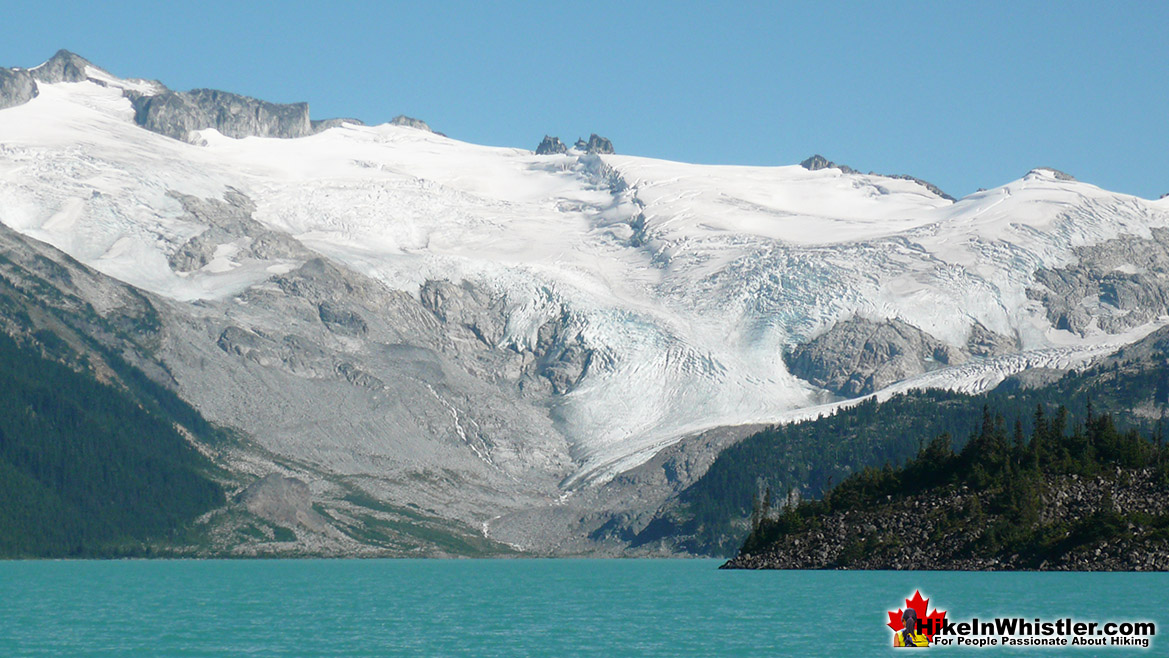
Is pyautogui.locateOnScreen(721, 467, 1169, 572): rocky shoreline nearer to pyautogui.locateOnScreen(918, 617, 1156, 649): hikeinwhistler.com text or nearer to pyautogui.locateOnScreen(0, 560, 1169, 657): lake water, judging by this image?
→ pyautogui.locateOnScreen(0, 560, 1169, 657): lake water

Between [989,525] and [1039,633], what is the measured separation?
6628 centimetres

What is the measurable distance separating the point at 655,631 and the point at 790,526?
3130 inches

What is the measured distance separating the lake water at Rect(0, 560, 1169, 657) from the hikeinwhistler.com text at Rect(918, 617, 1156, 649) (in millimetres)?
2457

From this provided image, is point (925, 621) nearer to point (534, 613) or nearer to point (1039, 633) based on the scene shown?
point (1039, 633)

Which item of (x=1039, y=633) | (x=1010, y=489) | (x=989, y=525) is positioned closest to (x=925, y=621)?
(x=1039, y=633)

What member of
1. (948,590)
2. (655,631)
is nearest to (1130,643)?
(655,631)

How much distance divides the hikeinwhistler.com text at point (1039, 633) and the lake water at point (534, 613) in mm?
2457

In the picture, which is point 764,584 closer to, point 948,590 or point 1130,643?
point 948,590

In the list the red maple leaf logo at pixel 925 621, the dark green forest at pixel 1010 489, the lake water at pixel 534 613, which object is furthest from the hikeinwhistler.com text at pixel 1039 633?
the dark green forest at pixel 1010 489

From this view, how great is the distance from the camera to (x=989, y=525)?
162m

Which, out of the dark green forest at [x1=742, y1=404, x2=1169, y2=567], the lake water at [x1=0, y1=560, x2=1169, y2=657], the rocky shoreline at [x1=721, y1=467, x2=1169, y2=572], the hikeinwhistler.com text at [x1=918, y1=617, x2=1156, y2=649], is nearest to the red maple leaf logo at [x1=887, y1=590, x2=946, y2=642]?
the hikeinwhistler.com text at [x1=918, y1=617, x2=1156, y2=649]

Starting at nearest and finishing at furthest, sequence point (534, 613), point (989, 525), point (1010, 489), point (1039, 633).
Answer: point (1039, 633) < point (534, 613) < point (989, 525) < point (1010, 489)

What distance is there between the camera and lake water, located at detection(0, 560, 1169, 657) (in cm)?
9675

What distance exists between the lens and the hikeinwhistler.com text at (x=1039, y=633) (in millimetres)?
94500
